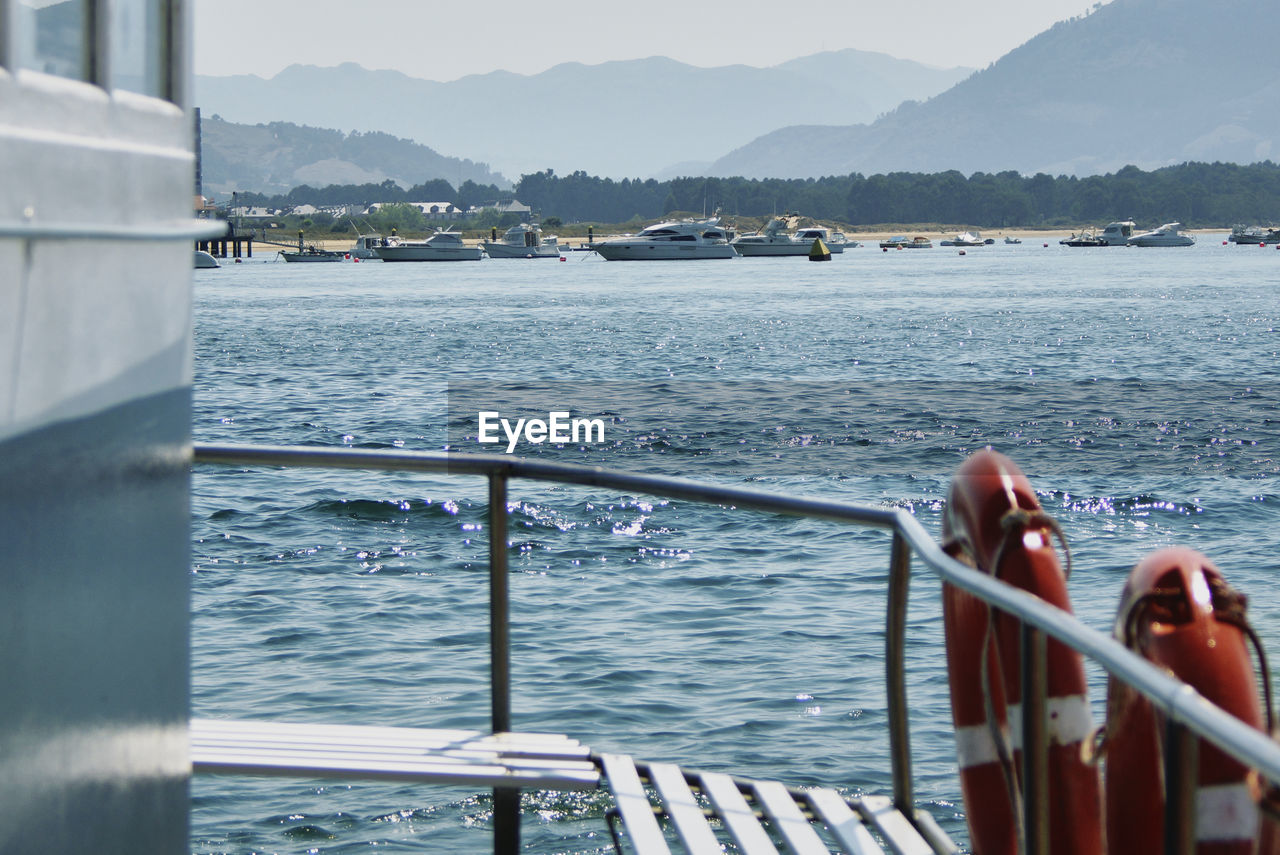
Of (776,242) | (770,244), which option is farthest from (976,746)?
(776,242)

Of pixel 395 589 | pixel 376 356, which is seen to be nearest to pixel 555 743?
pixel 395 589

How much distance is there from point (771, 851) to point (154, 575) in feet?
4.89

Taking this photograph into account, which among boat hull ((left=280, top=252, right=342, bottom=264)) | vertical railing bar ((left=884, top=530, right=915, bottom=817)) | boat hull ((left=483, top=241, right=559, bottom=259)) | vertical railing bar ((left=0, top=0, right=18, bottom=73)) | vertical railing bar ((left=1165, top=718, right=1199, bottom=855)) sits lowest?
vertical railing bar ((left=884, top=530, right=915, bottom=817))

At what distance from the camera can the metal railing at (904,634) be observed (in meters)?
1.74

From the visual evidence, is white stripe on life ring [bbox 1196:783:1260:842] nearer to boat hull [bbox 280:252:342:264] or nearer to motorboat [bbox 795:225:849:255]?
motorboat [bbox 795:225:849:255]

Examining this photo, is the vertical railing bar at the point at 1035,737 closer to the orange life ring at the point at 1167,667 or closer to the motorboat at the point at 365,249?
the orange life ring at the point at 1167,667

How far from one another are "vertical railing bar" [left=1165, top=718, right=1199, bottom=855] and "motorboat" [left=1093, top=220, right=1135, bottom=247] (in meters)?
175

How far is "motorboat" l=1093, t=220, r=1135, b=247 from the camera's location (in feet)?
550

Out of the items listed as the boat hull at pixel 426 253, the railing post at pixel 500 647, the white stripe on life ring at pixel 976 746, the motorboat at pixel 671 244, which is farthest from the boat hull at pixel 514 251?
the white stripe on life ring at pixel 976 746

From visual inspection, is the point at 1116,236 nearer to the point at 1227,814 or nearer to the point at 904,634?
the point at 904,634

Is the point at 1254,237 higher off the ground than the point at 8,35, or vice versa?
the point at 1254,237

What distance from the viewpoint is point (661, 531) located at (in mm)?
18438

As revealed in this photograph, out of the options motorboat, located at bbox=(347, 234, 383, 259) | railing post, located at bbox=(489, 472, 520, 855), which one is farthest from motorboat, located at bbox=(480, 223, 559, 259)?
railing post, located at bbox=(489, 472, 520, 855)

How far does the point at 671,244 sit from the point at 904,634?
11379 centimetres
